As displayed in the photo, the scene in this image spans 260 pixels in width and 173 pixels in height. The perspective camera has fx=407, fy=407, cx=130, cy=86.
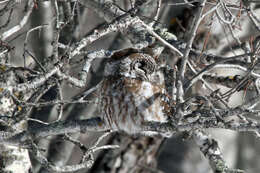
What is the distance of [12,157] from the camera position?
149 inches

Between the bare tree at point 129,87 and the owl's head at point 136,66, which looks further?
the owl's head at point 136,66

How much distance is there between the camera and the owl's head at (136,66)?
3.26 m

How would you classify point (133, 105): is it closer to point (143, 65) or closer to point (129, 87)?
point (129, 87)

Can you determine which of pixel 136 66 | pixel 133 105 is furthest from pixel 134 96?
pixel 136 66

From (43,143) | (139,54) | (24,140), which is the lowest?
(43,143)

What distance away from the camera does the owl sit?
3205 mm

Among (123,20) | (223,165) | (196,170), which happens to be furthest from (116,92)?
(196,170)

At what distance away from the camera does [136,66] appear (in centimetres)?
327

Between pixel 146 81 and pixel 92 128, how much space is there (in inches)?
22.5

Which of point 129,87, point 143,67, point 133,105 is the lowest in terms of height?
point 133,105

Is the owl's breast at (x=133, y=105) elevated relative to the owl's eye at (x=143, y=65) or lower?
lower

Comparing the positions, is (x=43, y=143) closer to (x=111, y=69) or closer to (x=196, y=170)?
(x=111, y=69)

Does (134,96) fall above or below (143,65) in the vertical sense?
below

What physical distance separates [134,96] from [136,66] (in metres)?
0.24
